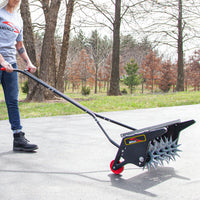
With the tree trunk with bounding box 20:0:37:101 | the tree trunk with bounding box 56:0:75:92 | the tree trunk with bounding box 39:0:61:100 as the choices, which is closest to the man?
the tree trunk with bounding box 39:0:61:100

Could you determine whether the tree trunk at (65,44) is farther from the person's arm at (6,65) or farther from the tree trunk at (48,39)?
the person's arm at (6,65)

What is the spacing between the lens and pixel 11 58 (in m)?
3.85

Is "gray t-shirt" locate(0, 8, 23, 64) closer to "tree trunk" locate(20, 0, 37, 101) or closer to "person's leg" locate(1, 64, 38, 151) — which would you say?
"person's leg" locate(1, 64, 38, 151)

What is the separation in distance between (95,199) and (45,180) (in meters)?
0.65

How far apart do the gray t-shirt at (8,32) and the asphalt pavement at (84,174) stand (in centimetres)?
123

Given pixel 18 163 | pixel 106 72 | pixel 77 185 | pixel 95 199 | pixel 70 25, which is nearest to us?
pixel 95 199

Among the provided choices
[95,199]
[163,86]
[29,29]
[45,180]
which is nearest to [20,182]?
[45,180]

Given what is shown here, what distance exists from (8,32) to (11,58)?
1.05ft

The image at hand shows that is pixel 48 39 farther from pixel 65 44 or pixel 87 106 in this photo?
pixel 87 106

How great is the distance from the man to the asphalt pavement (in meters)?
0.25

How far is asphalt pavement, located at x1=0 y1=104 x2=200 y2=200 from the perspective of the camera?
2564mm

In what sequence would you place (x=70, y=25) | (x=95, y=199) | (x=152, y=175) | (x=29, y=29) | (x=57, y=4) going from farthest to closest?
1. (x=70, y=25)
2. (x=29, y=29)
3. (x=57, y=4)
4. (x=152, y=175)
5. (x=95, y=199)

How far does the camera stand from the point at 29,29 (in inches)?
497

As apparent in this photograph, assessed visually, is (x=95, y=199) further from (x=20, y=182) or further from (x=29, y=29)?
(x=29, y=29)
